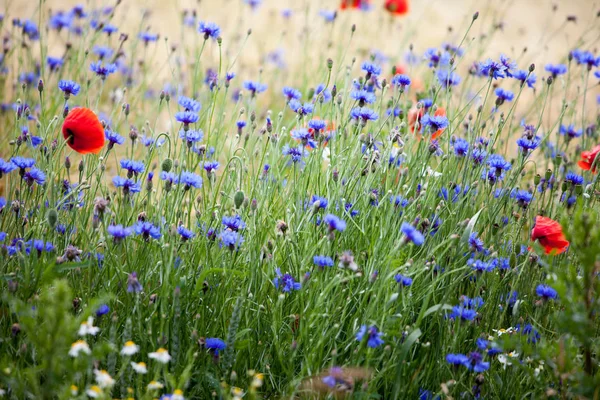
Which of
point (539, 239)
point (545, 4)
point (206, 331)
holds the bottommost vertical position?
point (206, 331)

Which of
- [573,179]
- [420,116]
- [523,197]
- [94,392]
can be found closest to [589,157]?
[573,179]

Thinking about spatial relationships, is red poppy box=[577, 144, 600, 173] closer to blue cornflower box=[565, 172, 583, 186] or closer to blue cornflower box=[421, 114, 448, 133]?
blue cornflower box=[565, 172, 583, 186]

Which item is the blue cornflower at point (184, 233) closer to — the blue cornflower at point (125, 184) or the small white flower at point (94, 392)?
the blue cornflower at point (125, 184)

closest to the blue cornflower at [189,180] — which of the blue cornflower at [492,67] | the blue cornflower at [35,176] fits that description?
the blue cornflower at [35,176]

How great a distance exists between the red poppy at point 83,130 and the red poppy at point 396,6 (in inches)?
115

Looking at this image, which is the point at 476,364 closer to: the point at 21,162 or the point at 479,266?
the point at 479,266

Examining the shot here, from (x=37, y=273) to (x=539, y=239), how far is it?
1553 millimetres

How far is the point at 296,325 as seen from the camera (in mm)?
2078

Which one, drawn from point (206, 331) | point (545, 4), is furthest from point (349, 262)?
point (545, 4)

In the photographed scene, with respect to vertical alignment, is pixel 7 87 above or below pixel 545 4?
below

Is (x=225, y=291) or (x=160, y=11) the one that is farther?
(x=160, y=11)

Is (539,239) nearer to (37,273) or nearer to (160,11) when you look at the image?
(37,273)

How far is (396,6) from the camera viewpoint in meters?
4.53

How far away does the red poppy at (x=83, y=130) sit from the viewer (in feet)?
6.87
